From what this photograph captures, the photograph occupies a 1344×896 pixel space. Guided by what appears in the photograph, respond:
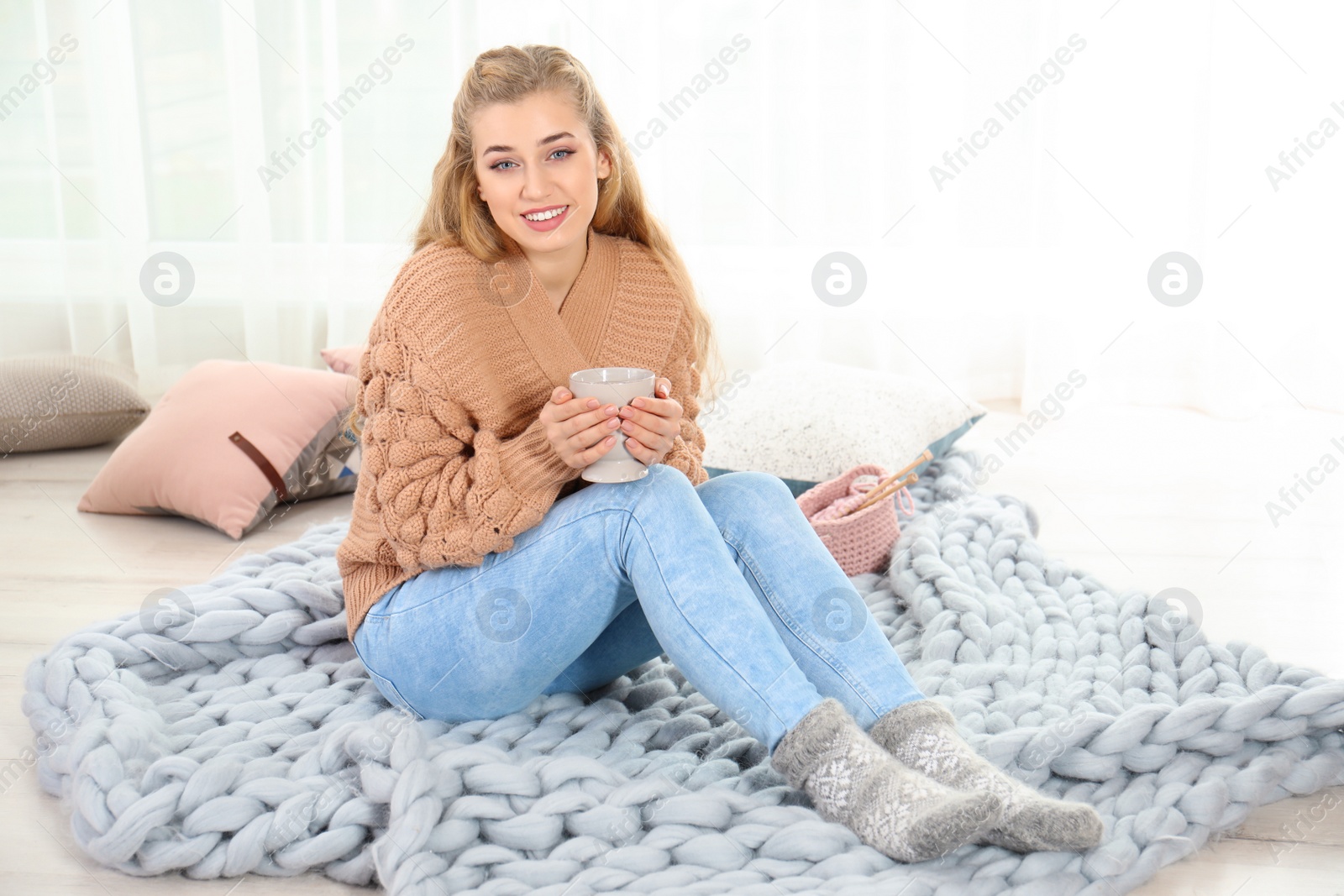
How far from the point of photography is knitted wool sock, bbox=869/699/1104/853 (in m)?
1.03

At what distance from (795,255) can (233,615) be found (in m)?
1.86

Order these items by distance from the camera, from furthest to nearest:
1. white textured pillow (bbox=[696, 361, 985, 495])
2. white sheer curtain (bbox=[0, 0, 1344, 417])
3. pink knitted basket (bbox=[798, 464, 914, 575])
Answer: white sheer curtain (bbox=[0, 0, 1344, 417])
white textured pillow (bbox=[696, 361, 985, 495])
pink knitted basket (bbox=[798, 464, 914, 575])

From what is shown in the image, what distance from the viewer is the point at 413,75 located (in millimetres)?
2998

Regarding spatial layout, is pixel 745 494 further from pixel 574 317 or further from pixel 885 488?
pixel 885 488

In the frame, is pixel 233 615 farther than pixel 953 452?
No

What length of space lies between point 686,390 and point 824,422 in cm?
69

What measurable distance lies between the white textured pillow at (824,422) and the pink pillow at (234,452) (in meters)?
0.70

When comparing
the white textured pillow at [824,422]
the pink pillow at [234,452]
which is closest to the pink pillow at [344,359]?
the pink pillow at [234,452]

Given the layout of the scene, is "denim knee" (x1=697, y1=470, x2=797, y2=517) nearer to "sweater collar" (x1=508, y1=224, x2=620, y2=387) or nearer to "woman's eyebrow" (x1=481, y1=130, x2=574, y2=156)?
"sweater collar" (x1=508, y1=224, x2=620, y2=387)

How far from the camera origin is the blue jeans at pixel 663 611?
1.12 metres

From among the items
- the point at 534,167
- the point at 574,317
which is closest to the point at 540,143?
the point at 534,167

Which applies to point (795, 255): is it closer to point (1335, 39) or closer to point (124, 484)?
point (1335, 39)

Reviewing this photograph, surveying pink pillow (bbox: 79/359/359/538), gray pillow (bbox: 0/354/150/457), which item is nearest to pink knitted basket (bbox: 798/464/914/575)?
pink pillow (bbox: 79/359/359/538)

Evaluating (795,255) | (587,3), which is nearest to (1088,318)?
(795,255)
